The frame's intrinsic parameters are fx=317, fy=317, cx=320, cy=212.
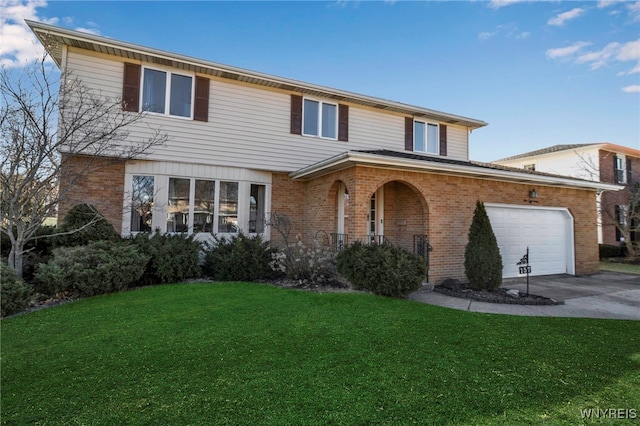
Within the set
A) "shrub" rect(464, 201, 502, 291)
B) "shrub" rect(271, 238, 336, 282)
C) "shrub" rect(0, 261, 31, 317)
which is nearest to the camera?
"shrub" rect(0, 261, 31, 317)

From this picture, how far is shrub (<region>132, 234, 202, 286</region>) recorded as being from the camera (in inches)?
303

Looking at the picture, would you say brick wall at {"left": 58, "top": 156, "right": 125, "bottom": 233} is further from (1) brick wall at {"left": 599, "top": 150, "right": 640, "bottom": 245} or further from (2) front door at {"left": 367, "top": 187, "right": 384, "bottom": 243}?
(1) brick wall at {"left": 599, "top": 150, "right": 640, "bottom": 245}

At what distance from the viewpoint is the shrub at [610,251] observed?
16.9m

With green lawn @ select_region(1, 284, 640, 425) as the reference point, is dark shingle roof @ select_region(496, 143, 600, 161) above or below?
above

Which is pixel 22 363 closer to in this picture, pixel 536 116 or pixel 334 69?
pixel 334 69

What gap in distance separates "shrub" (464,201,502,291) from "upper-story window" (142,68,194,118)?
8813 mm

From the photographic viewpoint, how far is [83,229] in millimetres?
7789

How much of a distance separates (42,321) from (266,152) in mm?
7421

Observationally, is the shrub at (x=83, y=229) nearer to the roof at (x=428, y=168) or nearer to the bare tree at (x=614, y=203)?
the roof at (x=428, y=168)

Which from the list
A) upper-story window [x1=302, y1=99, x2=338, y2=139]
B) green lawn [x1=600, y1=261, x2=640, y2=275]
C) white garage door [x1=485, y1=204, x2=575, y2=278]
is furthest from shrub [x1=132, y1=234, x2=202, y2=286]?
green lawn [x1=600, y1=261, x2=640, y2=275]

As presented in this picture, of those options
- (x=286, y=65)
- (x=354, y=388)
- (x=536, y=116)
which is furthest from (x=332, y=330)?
(x=536, y=116)

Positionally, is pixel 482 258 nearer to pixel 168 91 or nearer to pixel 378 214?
pixel 378 214

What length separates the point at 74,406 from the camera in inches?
102

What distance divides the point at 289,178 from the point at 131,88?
5394mm
